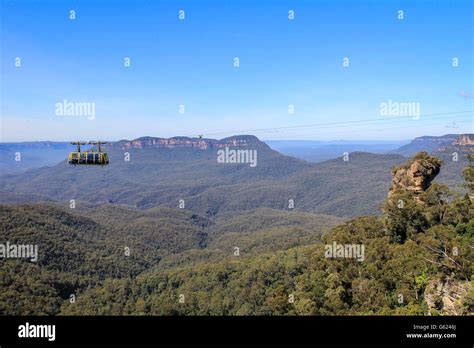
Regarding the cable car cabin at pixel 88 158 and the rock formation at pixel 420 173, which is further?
the rock formation at pixel 420 173

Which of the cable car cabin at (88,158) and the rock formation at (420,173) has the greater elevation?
the cable car cabin at (88,158)

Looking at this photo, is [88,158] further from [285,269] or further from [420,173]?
[285,269]

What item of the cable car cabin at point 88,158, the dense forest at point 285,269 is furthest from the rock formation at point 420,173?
the cable car cabin at point 88,158

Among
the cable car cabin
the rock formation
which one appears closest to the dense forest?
the rock formation

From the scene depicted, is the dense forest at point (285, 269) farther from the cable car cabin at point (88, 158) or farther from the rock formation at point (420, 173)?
the cable car cabin at point (88, 158)

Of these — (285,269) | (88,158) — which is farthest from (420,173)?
(88,158)

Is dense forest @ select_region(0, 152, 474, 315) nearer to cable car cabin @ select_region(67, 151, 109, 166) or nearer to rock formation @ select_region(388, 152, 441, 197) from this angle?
rock formation @ select_region(388, 152, 441, 197)
